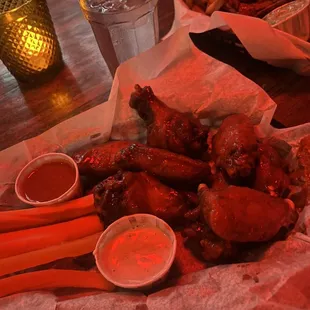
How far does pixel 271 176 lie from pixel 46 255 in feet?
2.21

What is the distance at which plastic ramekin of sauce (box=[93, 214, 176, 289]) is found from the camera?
3.81 ft

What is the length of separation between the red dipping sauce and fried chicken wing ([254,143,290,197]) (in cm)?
58

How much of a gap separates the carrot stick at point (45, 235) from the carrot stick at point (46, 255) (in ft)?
0.08

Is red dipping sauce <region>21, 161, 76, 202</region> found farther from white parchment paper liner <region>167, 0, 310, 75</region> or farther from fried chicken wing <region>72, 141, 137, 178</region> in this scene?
white parchment paper liner <region>167, 0, 310, 75</region>

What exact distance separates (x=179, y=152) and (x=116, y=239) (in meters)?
0.33

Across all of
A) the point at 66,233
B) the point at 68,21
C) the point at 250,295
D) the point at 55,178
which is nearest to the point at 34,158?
Answer: the point at 55,178

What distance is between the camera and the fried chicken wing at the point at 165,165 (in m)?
1.30

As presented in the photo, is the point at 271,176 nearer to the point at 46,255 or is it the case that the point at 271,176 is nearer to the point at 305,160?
the point at 305,160

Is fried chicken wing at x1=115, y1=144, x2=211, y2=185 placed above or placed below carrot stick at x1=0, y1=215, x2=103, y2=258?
above

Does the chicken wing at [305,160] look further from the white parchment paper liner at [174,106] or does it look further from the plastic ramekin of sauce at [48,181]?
the plastic ramekin of sauce at [48,181]

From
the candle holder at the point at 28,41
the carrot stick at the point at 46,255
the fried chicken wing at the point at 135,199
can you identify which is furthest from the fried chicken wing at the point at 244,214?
the candle holder at the point at 28,41

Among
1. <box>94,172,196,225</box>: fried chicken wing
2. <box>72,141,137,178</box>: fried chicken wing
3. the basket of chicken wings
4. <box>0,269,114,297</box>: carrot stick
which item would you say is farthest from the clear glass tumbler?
<box>0,269,114,297</box>: carrot stick

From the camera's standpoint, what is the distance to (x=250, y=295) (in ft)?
3.13

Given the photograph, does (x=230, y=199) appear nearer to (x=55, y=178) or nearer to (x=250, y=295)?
(x=250, y=295)
